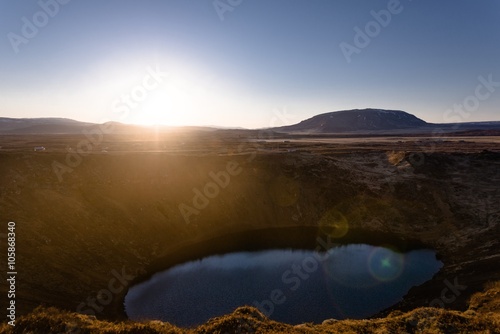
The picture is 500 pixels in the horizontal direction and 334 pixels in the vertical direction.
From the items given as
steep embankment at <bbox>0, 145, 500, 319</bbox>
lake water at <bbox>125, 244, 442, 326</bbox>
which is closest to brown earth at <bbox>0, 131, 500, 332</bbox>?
steep embankment at <bbox>0, 145, 500, 319</bbox>

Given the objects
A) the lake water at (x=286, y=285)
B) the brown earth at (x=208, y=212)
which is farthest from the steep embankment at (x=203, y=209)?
the lake water at (x=286, y=285)

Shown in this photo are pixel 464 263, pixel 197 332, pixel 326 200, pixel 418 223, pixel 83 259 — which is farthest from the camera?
pixel 326 200

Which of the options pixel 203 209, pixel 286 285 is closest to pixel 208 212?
pixel 203 209

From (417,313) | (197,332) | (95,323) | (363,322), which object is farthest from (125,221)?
(417,313)

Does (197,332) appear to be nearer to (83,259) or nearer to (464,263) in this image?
(83,259)

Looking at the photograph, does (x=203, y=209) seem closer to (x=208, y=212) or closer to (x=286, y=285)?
(x=208, y=212)

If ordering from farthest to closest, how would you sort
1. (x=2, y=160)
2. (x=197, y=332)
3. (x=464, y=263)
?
(x=2, y=160), (x=464, y=263), (x=197, y=332)

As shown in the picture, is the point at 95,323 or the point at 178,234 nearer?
the point at 95,323

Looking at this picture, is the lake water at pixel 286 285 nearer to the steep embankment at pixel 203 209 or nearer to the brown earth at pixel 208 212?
the brown earth at pixel 208 212
